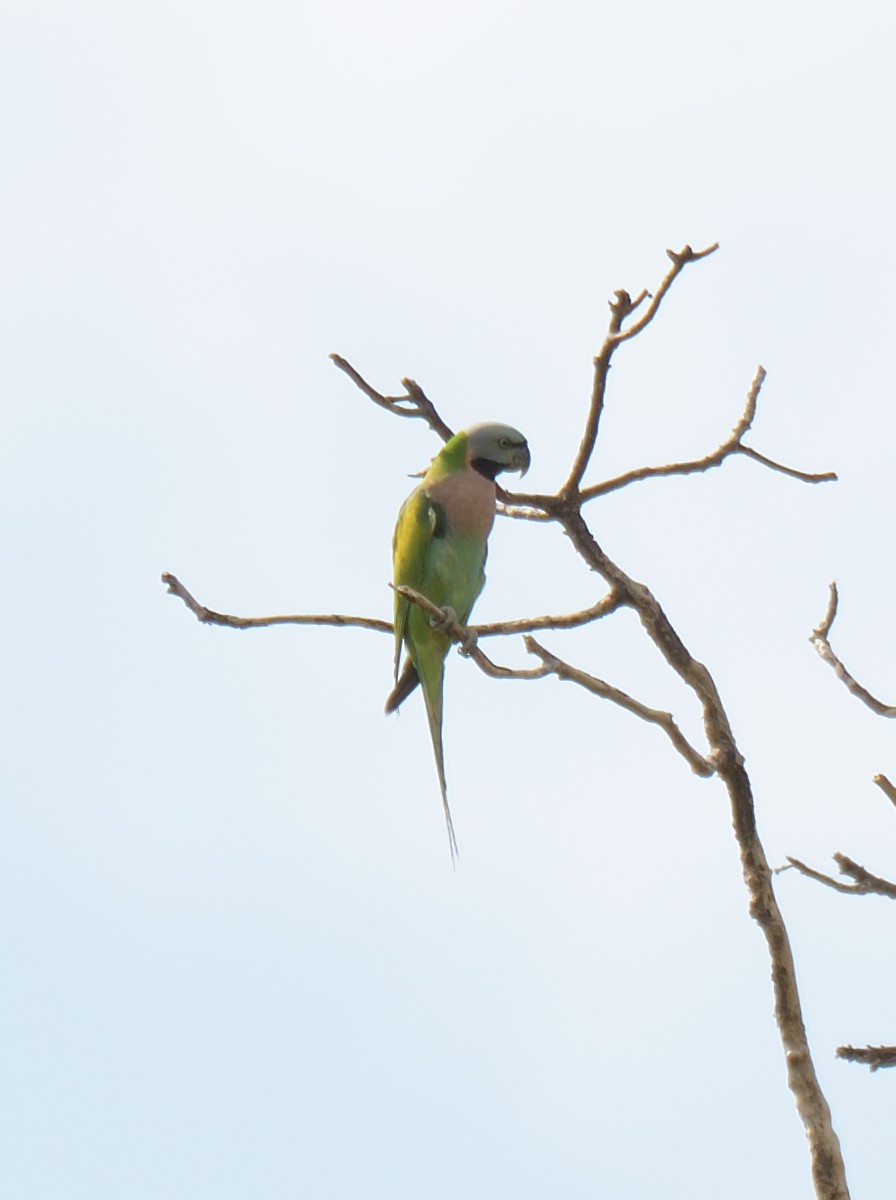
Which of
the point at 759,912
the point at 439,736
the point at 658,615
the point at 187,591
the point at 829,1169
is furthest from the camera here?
the point at 439,736

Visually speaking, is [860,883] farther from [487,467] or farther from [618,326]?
[487,467]

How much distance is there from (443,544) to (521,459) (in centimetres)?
68

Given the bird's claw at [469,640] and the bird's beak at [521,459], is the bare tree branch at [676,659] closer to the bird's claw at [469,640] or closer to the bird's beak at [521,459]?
the bird's claw at [469,640]

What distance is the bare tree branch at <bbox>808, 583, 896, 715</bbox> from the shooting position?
4.47 m

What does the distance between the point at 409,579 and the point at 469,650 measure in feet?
5.59

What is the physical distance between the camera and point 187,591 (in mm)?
4785

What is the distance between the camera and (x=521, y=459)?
673cm

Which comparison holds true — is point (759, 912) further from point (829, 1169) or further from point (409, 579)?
point (409, 579)

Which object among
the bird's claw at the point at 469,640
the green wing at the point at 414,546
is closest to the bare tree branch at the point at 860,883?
the bird's claw at the point at 469,640

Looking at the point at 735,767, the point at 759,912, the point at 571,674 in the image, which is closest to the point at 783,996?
A: the point at 759,912

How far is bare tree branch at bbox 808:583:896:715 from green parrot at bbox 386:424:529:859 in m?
1.84

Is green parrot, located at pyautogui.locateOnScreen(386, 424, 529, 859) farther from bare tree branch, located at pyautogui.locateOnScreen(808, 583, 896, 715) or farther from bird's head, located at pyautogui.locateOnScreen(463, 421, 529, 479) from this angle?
bare tree branch, located at pyautogui.locateOnScreen(808, 583, 896, 715)

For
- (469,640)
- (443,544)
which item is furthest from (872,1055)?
(443,544)

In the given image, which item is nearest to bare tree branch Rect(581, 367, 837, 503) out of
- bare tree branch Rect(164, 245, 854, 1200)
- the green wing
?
bare tree branch Rect(164, 245, 854, 1200)
